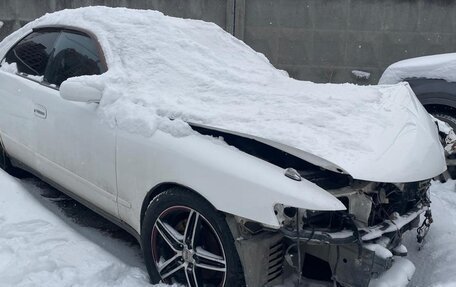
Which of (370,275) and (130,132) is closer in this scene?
(370,275)

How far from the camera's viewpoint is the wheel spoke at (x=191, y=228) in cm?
246

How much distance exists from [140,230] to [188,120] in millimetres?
748

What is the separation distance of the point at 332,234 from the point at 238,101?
3.39 ft

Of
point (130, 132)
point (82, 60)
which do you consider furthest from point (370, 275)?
point (82, 60)

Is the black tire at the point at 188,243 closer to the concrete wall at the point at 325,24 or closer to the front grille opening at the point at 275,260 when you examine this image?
the front grille opening at the point at 275,260

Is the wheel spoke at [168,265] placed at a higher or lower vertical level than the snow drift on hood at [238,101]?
lower

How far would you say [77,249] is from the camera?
9.80ft

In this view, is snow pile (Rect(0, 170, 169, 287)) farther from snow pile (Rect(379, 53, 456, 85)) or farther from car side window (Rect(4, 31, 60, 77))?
snow pile (Rect(379, 53, 456, 85))

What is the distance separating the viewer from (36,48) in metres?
3.98

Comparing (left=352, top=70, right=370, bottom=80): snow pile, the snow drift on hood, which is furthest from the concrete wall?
the snow drift on hood

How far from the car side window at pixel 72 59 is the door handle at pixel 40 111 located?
21 cm

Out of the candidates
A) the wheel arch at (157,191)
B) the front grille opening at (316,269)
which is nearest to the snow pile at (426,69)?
the front grille opening at (316,269)

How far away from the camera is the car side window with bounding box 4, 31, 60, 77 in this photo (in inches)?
150

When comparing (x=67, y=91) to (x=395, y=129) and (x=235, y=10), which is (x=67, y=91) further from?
(x=235, y=10)
